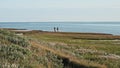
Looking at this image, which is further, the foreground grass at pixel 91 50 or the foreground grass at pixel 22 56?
the foreground grass at pixel 91 50

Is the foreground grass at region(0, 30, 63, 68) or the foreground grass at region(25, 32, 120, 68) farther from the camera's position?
the foreground grass at region(25, 32, 120, 68)

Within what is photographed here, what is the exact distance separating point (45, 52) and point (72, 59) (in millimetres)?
2033

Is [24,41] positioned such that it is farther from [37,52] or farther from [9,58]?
[9,58]

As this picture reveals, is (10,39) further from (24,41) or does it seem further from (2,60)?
(2,60)

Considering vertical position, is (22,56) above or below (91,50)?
above

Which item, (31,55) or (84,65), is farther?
(84,65)

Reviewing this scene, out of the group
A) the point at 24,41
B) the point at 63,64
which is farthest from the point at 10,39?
the point at 63,64

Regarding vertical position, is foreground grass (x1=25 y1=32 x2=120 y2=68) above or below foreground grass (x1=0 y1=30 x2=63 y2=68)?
below

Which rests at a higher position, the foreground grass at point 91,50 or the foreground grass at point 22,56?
the foreground grass at point 22,56

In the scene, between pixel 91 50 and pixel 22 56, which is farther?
pixel 91 50

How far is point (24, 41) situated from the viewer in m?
24.0

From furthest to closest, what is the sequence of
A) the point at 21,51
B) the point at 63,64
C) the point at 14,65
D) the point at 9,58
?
1. the point at 63,64
2. the point at 21,51
3. the point at 9,58
4. the point at 14,65

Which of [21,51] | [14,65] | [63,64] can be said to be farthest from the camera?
[63,64]

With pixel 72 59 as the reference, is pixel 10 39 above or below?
above
